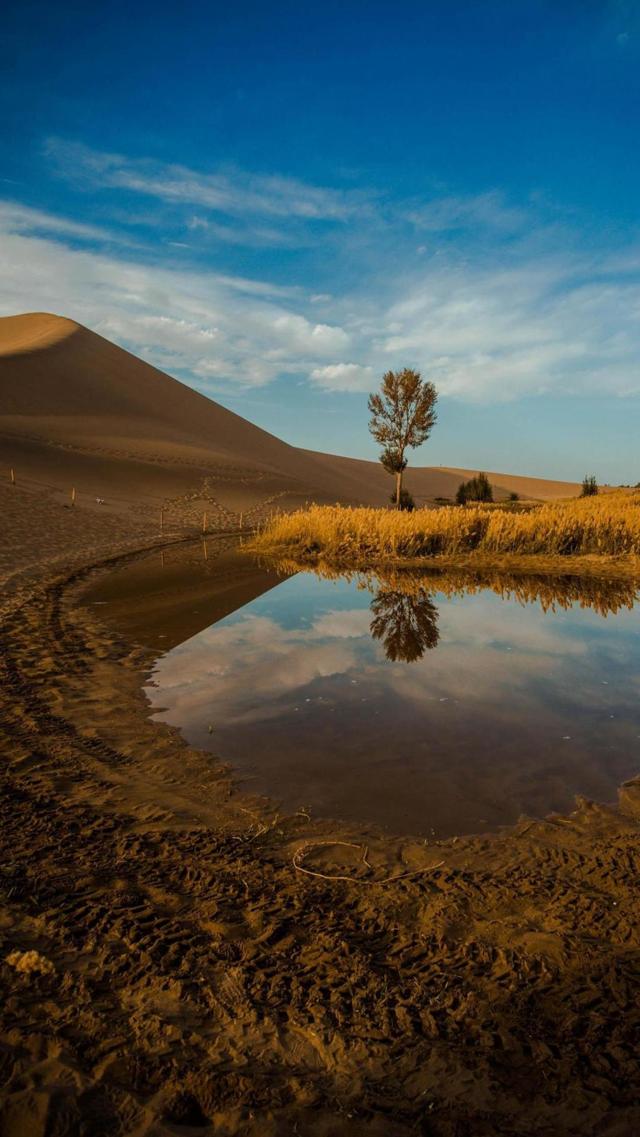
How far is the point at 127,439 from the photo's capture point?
46625 mm

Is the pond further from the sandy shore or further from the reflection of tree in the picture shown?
the sandy shore

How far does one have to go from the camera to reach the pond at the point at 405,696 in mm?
3854

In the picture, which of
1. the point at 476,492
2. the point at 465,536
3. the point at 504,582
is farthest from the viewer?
the point at 476,492

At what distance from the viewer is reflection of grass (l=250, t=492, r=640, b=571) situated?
602 inches

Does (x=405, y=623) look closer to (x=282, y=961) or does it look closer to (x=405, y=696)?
(x=405, y=696)

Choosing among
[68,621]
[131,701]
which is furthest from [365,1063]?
[68,621]

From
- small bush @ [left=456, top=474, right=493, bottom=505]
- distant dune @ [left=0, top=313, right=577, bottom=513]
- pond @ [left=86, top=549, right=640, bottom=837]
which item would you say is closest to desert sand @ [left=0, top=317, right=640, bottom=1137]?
pond @ [left=86, top=549, right=640, bottom=837]

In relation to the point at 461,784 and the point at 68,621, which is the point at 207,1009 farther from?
the point at 68,621

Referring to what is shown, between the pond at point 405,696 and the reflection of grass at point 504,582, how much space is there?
0.12 meters

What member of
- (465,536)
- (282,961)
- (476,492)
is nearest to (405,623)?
(282,961)

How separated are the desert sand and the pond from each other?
0.32m

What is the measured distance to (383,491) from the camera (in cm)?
6209

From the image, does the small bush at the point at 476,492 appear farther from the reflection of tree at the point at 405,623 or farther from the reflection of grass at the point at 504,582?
the reflection of tree at the point at 405,623

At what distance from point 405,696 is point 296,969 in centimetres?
337
